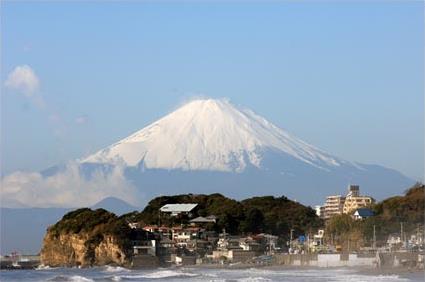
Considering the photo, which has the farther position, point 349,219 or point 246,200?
point 246,200

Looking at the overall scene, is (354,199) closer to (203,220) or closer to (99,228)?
(203,220)

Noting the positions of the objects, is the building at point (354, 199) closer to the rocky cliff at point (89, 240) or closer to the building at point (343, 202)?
the building at point (343, 202)

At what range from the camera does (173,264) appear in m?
66.1

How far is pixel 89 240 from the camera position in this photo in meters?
69.2

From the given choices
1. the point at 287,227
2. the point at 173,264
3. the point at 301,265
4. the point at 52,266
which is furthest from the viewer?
the point at 287,227

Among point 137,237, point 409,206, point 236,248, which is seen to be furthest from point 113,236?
point 409,206

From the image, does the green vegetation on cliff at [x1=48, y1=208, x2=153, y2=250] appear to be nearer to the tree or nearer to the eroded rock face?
the eroded rock face

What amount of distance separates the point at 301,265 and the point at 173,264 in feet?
45.3

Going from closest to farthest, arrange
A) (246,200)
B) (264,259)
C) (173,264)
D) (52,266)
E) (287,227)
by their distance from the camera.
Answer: (264,259), (173,264), (52,266), (287,227), (246,200)

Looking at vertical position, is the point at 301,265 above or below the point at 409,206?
below

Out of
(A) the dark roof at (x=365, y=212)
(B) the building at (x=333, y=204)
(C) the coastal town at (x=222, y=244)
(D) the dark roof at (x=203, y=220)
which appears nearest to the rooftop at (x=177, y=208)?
(C) the coastal town at (x=222, y=244)

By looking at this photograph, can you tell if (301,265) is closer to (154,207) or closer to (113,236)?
(113,236)

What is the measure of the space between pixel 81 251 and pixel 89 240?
1.27m

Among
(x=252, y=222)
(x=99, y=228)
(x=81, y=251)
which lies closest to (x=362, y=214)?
(x=252, y=222)
